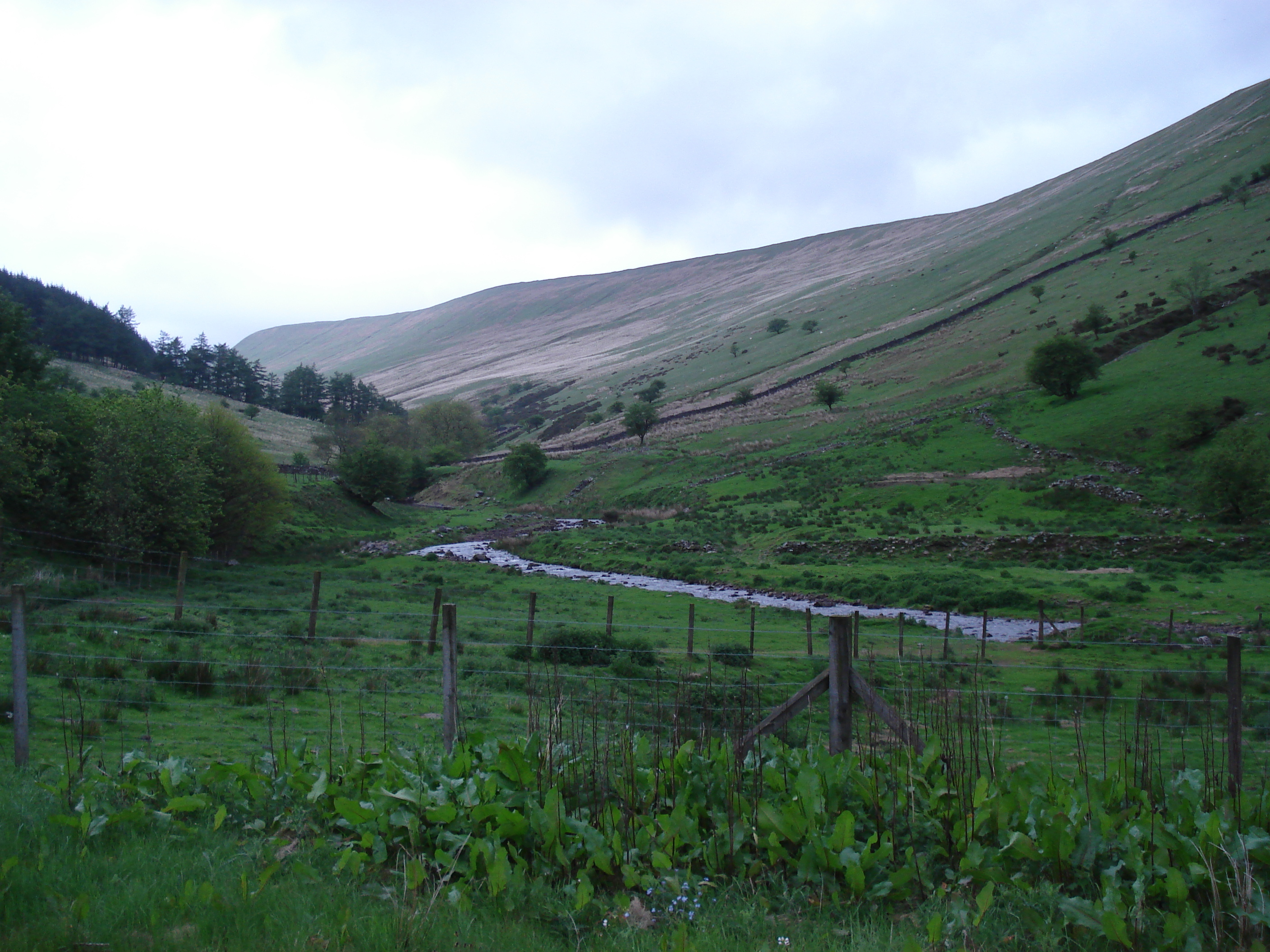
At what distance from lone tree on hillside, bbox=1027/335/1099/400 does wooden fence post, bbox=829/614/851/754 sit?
74950 millimetres

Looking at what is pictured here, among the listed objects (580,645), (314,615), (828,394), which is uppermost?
(828,394)

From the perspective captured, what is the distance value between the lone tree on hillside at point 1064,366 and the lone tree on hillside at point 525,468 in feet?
178

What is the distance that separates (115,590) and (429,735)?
837 inches

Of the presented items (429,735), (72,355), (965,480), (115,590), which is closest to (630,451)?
(965,480)

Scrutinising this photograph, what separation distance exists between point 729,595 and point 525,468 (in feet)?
184

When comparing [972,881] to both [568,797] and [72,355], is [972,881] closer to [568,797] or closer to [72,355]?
[568,797]

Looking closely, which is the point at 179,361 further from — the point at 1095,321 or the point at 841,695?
the point at 841,695

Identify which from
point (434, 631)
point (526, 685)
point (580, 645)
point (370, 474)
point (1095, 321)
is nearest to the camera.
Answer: point (526, 685)

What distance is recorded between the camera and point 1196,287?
7900 cm

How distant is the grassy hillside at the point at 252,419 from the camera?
10250cm

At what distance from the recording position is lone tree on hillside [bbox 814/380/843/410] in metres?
96.3

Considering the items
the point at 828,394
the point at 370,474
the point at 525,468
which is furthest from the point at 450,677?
the point at 828,394

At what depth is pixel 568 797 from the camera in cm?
561

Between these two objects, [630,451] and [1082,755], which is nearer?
[1082,755]
